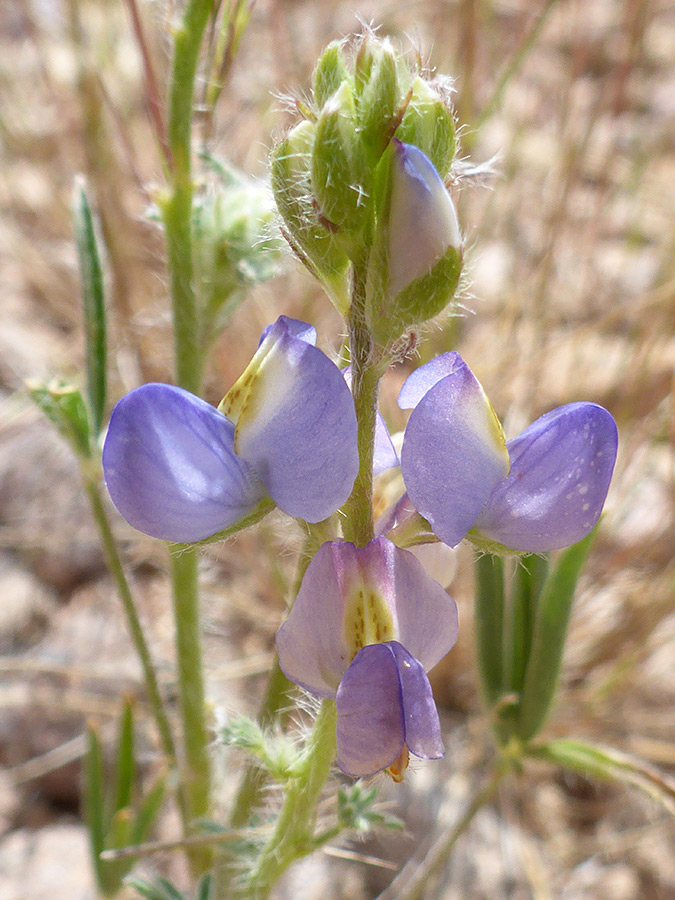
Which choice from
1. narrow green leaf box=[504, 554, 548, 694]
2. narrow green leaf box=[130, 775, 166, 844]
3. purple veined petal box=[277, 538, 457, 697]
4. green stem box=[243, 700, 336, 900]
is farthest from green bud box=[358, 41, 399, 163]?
narrow green leaf box=[130, 775, 166, 844]

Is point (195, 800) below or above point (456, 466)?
below

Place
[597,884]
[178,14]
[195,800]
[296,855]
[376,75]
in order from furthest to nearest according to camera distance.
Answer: [597,884] → [195,800] → [178,14] → [296,855] → [376,75]

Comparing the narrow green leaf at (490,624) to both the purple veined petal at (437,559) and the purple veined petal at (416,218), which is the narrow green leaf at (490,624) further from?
the purple veined petal at (416,218)

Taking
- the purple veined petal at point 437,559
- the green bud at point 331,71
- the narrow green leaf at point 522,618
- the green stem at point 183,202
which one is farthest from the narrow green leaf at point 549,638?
the green bud at point 331,71

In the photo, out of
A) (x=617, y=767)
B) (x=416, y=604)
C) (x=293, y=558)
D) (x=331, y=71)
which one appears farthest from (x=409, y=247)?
(x=293, y=558)

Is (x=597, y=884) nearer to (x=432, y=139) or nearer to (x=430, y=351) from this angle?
(x=430, y=351)

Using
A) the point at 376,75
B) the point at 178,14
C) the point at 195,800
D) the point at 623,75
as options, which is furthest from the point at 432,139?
the point at 623,75
